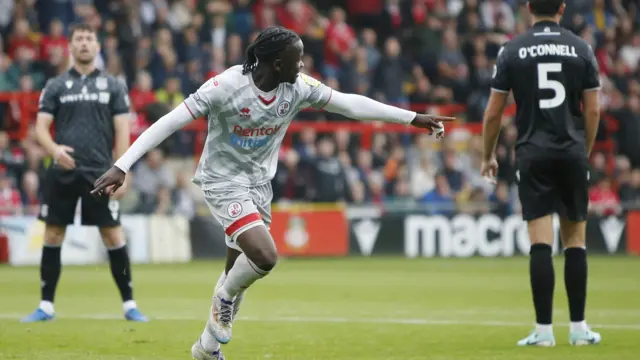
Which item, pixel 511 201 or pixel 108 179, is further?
pixel 511 201

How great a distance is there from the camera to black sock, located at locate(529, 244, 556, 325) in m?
8.39

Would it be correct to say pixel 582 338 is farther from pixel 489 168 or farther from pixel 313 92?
pixel 313 92

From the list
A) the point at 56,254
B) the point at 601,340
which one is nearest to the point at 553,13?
the point at 601,340

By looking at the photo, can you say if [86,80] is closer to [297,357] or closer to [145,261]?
[297,357]

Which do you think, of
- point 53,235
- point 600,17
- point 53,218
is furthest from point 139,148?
point 600,17

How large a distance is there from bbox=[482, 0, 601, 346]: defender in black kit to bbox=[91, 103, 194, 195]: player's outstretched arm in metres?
2.54

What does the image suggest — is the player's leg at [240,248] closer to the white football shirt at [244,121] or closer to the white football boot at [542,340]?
the white football shirt at [244,121]

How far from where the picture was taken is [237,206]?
7383 millimetres

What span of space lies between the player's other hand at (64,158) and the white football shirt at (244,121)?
9.83 ft

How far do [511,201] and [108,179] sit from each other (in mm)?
15648

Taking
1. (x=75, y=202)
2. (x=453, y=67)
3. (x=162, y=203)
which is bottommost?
(x=162, y=203)

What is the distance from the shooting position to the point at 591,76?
334 inches

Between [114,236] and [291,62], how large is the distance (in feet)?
12.9

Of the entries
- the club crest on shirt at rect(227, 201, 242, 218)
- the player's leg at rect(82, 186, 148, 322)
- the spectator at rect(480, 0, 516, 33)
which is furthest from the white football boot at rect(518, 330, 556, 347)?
the spectator at rect(480, 0, 516, 33)
